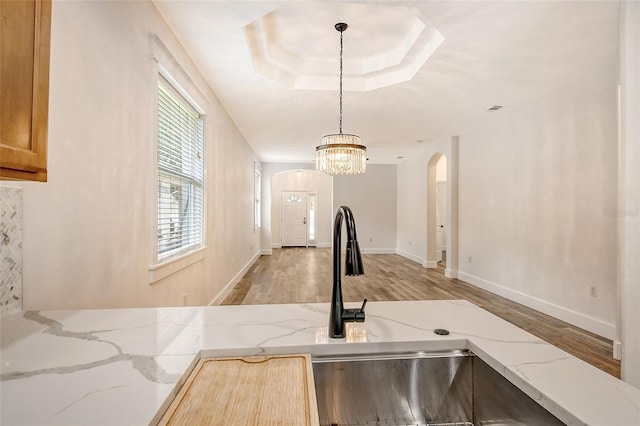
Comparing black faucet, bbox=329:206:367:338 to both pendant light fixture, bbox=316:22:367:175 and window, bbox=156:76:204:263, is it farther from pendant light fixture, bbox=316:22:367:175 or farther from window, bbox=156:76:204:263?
pendant light fixture, bbox=316:22:367:175

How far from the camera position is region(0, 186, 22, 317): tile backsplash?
3.21ft

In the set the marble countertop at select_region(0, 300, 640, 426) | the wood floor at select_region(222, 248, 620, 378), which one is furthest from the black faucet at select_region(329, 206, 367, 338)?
the wood floor at select_region(222, 248, 620, 378)

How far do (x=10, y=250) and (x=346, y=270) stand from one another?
1068 mm

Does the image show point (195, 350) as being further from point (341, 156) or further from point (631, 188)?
point (341, 156)

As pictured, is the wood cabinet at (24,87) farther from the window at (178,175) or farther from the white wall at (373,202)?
the white wall at (373,202)

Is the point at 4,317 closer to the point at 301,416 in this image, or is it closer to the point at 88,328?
the point at 88,328

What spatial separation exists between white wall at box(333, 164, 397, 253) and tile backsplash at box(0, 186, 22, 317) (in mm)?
8051

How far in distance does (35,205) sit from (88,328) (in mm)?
532

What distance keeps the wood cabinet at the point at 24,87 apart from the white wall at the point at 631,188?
8.02ft

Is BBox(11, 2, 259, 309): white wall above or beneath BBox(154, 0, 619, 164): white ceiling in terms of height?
beneath

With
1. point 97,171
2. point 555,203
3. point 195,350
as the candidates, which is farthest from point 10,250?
point 555,203

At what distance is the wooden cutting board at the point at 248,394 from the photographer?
60 centimetres

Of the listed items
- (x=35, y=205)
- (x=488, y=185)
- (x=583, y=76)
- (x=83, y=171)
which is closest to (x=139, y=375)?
(x=35, y=205)

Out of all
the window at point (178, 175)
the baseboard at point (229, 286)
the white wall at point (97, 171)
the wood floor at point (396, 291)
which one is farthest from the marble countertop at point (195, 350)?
the baseboard at point (229, 286)
